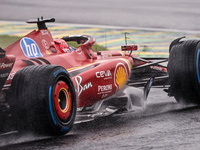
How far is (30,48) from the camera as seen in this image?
568 centimetres

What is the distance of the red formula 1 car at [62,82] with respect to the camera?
431cm

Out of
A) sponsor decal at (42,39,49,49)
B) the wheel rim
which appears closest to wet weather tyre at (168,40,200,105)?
sponsor decal at (42,39,49,49)

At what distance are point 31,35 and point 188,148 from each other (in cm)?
298

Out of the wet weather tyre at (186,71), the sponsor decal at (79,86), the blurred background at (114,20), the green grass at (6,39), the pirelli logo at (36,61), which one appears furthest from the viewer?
the blurred background at (114,20)

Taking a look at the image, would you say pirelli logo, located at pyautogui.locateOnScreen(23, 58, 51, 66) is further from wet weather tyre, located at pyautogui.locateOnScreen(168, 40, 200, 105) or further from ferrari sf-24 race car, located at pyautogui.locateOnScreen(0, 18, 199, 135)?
wet weather tyre, located at pyautogui.locateOnScreen(168, 40, 200, 105)

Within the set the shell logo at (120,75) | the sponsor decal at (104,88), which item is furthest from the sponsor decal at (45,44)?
the shell logo at (120,75)

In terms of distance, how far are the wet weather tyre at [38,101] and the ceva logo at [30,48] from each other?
3.58ft

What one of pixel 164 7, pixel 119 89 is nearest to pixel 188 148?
pixel 119 89

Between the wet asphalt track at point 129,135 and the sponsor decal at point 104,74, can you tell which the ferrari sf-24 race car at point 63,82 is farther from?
the wet asphalt track at point 129,135

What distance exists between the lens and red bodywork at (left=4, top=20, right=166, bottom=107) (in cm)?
550

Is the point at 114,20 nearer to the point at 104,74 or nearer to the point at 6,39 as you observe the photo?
the point at 6,39

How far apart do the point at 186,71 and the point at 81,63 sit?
1722 millimetres

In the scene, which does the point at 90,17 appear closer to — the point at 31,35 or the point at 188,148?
the point at 31,35

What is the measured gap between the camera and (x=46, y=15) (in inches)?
462
